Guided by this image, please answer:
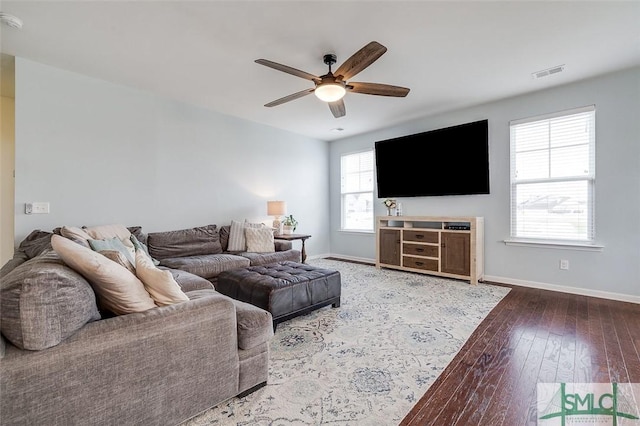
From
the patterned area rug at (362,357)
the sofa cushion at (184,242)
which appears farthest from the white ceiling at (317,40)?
the patterned area rug at (362,357)

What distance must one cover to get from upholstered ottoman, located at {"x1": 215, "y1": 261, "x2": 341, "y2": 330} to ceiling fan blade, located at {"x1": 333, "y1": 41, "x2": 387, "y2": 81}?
1938 mm

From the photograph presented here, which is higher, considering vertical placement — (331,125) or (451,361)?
(331,125)

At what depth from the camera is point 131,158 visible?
3.76m

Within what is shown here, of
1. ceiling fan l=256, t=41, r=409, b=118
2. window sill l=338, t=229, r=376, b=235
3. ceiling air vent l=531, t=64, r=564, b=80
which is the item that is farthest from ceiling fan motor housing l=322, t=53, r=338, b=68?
window sill l=338, t=229, r=376, b=235

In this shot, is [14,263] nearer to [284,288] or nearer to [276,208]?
[284,288]

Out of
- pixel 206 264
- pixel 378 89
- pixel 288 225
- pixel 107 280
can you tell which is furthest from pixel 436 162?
pixel 107 280

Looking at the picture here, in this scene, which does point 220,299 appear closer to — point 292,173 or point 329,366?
point 329,366

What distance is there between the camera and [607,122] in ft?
11.1

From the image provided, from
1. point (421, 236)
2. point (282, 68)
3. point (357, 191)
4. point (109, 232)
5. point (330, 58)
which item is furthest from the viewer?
point (357, 191)

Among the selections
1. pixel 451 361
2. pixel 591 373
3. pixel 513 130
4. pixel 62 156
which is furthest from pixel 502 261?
pixel 62 156

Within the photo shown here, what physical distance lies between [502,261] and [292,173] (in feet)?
12.8

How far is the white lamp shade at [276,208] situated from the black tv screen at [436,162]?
1895 mm

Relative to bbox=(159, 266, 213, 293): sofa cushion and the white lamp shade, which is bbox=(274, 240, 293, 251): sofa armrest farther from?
bbox=(159, 266, 213, 293): sofa cushion

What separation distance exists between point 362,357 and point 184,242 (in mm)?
2862
